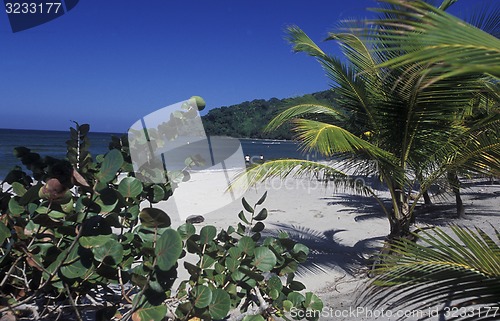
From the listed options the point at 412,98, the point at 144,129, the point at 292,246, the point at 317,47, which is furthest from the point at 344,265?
the point at 144,129

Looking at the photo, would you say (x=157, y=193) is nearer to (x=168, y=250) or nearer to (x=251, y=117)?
(x=168, y=250)

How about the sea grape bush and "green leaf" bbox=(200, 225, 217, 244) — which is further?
"green leaf" bbox=(200, 225, 217, 244)

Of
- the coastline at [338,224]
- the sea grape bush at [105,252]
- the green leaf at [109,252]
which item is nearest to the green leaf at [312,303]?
the sea grape bush at [105,252]

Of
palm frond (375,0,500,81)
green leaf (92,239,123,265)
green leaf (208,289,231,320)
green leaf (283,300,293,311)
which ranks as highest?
palm frond (375,0,500,81)

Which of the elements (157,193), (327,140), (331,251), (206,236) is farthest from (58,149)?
(206,236)

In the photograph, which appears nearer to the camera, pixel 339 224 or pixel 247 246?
pixel 247 246

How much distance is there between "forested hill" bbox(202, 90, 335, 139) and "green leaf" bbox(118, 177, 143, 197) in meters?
4.69

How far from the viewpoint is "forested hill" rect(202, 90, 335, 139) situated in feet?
20.7

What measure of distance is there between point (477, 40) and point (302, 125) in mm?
3358

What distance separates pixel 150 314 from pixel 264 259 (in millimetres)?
576

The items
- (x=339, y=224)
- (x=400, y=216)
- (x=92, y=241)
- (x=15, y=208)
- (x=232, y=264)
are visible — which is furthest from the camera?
(x=339, y=224)

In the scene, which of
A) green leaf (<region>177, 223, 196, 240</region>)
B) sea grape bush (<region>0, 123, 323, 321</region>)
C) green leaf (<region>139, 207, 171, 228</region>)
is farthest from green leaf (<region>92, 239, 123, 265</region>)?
green leaf (<region>177, 223, 196, 240</region>)

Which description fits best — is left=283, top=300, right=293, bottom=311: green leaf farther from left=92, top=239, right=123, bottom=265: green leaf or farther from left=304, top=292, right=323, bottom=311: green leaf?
left=92, top=239, right=123, bottom=265: green leaf

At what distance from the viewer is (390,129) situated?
15.2 ft
